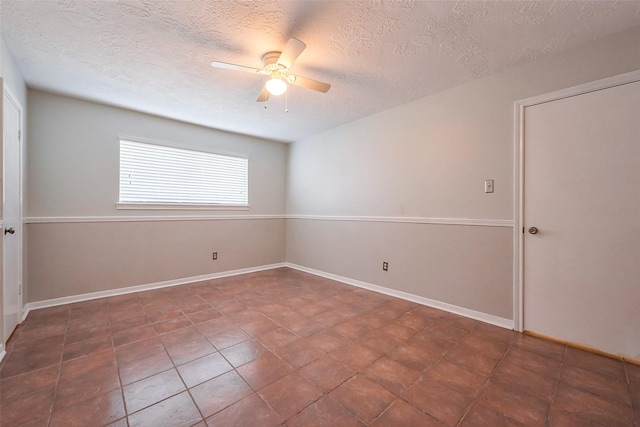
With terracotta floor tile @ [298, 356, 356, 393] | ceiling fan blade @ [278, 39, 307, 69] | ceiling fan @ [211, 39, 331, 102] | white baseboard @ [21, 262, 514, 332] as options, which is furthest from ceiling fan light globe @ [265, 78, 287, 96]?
white baseboard @ [21, 262, 514, 332]

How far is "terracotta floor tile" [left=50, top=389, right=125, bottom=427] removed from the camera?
1318 millimetres

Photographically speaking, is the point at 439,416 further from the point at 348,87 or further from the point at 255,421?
the point at 348,87

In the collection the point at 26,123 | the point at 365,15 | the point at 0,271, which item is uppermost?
the point at 365,15

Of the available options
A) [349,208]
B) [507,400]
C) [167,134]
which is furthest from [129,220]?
[507,400]

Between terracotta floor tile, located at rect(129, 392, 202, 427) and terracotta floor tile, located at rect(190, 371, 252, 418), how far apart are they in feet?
0.15

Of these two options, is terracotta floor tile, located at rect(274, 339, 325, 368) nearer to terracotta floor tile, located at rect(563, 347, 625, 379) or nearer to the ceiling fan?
terracotta floor tile, located at rect(563, 347, 625, 379)

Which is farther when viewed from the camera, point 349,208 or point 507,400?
point 349,208

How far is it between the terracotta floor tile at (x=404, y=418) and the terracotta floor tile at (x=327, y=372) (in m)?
0.34

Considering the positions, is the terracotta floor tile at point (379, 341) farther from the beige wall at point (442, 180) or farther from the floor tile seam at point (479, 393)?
the beige wall at point (442, 180)

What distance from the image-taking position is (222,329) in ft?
7.79

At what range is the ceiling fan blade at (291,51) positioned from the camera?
68.8 inches

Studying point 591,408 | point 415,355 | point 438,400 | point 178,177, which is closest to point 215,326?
point 415,355

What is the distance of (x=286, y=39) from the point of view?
1960 millimetres

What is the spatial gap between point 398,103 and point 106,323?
155 inches
